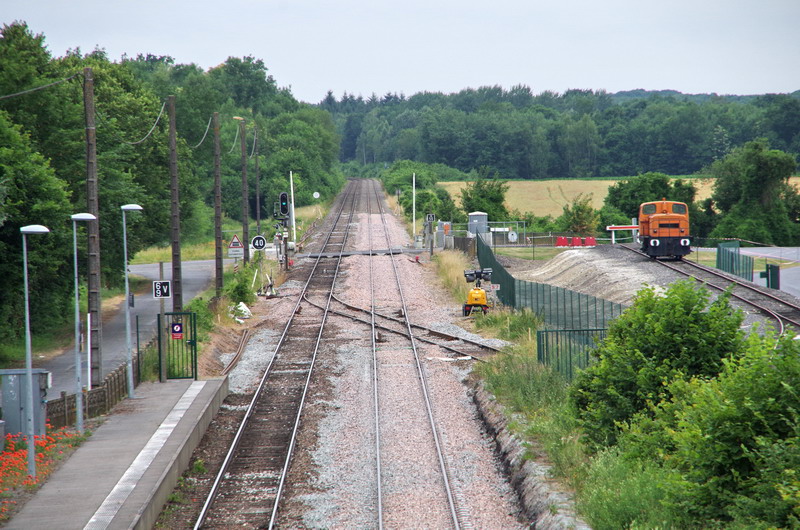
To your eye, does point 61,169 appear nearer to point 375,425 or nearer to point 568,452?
point 375,425

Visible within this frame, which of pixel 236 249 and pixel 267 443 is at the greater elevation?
pixel 236 249

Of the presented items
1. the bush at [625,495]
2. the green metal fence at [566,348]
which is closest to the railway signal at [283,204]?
the green metal fence at [566,348]

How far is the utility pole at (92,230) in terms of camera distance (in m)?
19.0

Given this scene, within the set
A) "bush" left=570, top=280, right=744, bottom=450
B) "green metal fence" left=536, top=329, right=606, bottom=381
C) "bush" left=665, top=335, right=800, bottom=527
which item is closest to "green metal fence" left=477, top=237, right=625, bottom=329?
"green metal fence" left=536, top=329, right=606, bottom=381

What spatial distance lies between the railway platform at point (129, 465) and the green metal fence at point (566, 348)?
8027mm

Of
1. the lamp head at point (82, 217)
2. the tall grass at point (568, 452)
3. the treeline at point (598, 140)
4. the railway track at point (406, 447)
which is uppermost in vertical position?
the treeline at point (598, 140)

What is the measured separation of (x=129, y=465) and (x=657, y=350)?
9.26 meters

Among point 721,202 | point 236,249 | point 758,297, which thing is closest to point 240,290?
point 236,249

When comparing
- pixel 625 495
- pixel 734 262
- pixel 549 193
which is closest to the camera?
pixel 625 495

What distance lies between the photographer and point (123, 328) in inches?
1357

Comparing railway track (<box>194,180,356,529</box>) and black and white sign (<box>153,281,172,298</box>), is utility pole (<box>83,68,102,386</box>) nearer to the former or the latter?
black and white sign (<box>153,281,172,298</box>)

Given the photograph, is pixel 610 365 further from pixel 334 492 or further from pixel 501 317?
pixel 501 317

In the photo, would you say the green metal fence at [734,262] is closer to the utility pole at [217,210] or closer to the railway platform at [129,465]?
the utility pole at [217,210]

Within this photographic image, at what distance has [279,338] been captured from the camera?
94.4 feet
